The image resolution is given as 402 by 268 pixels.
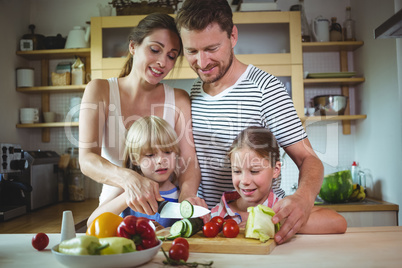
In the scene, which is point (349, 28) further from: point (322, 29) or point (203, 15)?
point (203, 15)

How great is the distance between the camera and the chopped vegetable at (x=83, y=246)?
0.78 metres

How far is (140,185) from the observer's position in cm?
118

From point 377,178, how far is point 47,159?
2559mm

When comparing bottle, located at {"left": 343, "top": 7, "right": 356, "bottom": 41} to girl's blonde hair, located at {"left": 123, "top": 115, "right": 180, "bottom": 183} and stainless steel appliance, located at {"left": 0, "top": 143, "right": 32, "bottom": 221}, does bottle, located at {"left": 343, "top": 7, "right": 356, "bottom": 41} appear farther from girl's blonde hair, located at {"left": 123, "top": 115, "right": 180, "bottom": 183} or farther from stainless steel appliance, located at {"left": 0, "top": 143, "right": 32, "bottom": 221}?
stainless steel appliance, located at {"left": 0, "top": 143, "right": 32, "bottom": 221}

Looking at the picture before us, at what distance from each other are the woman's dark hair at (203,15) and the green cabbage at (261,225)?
0.71 m

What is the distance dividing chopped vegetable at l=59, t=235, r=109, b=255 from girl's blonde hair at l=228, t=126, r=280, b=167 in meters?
0.78

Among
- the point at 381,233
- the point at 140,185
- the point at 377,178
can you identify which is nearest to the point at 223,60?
the point at 140,185

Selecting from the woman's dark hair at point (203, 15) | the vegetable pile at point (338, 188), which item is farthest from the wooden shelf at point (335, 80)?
the woman's dark hair at point (203, 15)

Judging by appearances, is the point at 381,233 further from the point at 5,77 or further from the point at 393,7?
the point at 5,77

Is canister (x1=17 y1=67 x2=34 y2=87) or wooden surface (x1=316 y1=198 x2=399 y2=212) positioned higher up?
canister (x1=17 y1=67 x2=34 y2=87)

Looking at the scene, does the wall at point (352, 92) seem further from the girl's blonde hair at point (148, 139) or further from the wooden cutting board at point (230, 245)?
the wooden cutting board at point (230, 245)

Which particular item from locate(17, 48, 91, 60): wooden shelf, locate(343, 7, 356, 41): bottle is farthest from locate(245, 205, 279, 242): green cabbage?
locate(343, 7, 356, 41): bottle

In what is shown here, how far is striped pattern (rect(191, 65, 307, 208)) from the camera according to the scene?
1.45 m

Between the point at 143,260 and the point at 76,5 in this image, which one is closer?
the point at 143,260
